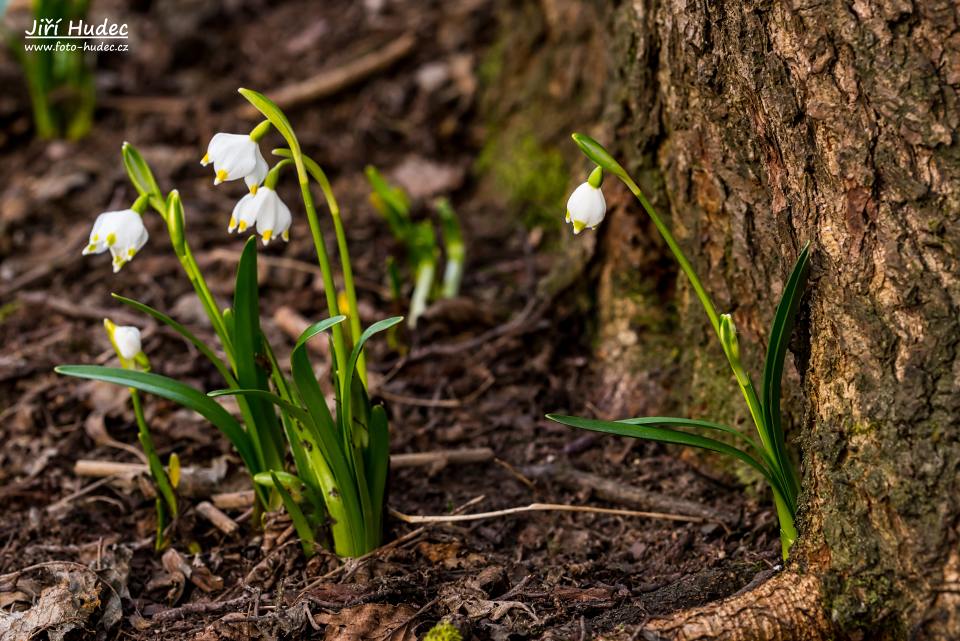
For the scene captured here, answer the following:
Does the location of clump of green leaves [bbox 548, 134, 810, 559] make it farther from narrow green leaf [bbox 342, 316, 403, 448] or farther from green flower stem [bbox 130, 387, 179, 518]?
green flower stem [bbox 130, 387, 179, 518]

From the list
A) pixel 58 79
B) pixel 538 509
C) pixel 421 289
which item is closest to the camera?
pixel 538 509

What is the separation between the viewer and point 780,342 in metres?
1.69

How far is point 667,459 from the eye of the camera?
234 cm

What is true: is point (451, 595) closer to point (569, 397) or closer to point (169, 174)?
point (569, 397)

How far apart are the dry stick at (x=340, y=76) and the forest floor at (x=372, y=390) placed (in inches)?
1.3

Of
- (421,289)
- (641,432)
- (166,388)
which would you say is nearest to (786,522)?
(641,432)

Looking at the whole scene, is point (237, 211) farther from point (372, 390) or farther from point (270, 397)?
point (372, 390)

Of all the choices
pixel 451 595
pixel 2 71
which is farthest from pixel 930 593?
pixel 2 71

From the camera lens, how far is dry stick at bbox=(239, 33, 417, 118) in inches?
154

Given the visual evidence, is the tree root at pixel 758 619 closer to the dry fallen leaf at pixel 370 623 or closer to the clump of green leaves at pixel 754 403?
the clump of green leaves at pixel 754 403

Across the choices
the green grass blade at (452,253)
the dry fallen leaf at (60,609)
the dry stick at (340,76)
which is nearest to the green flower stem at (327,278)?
the dry fallen leaf at (60,609)

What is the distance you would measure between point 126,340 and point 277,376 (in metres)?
0.32

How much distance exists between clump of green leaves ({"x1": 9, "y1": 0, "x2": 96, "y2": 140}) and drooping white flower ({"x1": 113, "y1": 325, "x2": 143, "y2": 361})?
2.23 m

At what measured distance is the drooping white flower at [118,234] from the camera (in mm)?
1771
